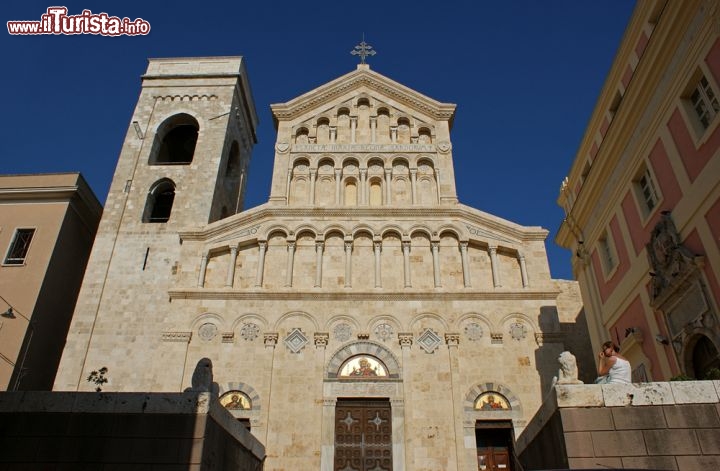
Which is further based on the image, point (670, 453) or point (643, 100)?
point (643, 100)

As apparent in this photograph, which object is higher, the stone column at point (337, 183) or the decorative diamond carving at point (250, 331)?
the stone column at point (337, 183)

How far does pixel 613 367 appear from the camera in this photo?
9.06 meters

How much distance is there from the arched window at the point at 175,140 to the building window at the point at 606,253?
19.6m

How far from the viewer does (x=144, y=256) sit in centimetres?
2405

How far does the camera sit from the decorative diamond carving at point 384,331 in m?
19.8

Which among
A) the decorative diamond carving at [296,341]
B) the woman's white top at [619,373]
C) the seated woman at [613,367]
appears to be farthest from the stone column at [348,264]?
the woman's white top at [619,373]

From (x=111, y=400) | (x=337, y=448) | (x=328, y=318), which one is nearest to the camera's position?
(x=111, y=400)

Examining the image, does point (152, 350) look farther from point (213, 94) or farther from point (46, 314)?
point (213, 94)

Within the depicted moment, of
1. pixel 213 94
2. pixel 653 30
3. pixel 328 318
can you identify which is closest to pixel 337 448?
pixel 328 318

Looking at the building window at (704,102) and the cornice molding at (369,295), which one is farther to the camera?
the cornice molding at (369,295)

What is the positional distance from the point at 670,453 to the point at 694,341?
5924 mm

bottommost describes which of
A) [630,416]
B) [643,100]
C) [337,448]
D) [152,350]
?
[630,416]

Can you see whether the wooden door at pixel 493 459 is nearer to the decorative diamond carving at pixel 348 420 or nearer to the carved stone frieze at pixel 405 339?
the carved stone frieze at pixel 405 339

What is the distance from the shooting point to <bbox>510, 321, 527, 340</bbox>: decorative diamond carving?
19.8 m
